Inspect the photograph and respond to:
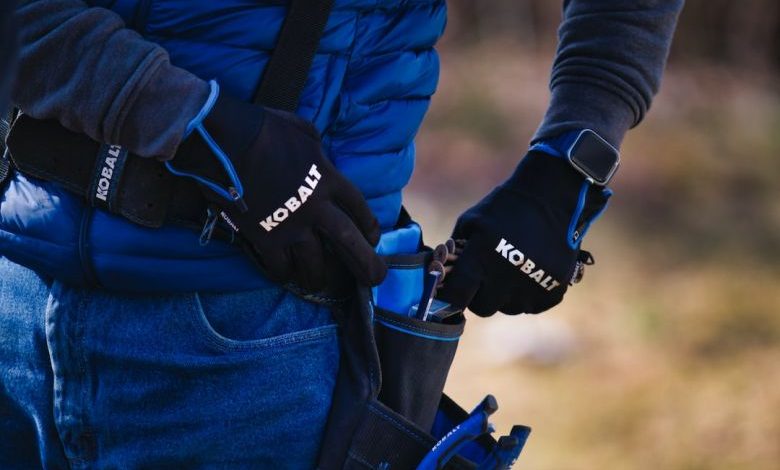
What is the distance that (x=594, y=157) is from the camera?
5.14 ft

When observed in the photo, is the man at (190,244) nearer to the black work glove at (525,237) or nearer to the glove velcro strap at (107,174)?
the glove velcro strap at (107,174)

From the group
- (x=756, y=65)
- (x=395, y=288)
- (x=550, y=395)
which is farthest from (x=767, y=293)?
(x=395, y=288)

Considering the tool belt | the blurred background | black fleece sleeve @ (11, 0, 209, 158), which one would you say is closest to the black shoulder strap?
the tool belt

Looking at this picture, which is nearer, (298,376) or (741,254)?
(298,376)

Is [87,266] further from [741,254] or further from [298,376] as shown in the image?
[741,254]

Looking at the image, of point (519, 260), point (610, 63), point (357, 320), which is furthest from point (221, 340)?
point (610, 63)

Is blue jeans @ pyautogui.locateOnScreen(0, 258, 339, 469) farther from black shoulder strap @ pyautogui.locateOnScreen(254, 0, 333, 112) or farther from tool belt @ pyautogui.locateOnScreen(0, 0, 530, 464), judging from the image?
black shoulder strap @ pyautogui.locateOnScreen(254, 0, 333, 112)

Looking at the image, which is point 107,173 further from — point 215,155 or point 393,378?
point 393,378

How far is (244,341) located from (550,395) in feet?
9.04

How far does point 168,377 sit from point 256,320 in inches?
4.7

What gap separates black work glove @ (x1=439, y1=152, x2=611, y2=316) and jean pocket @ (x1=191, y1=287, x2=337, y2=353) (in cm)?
28

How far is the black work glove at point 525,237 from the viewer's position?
154 cm

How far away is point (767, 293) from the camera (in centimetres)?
452

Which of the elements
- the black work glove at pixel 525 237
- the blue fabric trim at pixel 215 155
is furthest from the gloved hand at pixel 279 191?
the black work glove at pixel 525 237
